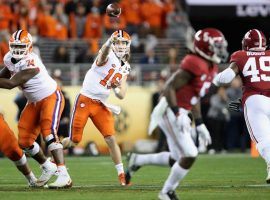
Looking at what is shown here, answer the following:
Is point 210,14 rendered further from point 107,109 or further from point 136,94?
point 107,109

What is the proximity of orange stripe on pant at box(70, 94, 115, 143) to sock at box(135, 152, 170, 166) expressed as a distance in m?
1.46

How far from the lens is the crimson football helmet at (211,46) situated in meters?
8.35

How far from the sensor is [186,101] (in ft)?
27.6

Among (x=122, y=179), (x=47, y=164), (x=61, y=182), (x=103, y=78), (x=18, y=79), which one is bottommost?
(x=122, y=179)

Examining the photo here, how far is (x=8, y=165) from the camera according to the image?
46.0 ft

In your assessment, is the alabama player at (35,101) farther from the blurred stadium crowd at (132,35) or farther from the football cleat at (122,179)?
the blurred stadium crowd at (132,35)

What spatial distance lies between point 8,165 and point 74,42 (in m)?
5.08

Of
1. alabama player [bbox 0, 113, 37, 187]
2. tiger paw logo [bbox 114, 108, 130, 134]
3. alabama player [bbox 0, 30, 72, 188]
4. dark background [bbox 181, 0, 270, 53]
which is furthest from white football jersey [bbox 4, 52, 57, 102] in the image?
dark background [bbox 181, 0, 270, 53]

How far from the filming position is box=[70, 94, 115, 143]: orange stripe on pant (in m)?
10.5

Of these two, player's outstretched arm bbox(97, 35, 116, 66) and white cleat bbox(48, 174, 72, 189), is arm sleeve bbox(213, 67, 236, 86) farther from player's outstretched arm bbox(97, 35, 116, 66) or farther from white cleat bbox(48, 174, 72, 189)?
white cleat bbox(48, 174, 72, 189)

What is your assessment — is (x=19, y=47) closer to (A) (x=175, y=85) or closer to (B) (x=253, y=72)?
(A) (x=175, y=85)

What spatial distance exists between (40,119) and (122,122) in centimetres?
902

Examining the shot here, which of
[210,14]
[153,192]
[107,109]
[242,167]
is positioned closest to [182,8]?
[210,14]

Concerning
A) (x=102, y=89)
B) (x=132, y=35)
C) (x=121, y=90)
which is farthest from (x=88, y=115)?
(x=132, y=35)
